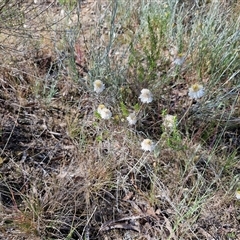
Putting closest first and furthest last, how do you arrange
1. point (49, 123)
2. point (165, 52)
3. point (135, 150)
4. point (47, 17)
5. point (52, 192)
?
point (52, 192) < point (135, 150) < point (49, 123) < point (165, 52) < point (47, 17)

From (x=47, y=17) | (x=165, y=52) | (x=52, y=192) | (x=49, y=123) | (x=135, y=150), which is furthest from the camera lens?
(x=47, y=17)

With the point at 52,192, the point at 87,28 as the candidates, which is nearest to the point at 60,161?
the point at 52,192

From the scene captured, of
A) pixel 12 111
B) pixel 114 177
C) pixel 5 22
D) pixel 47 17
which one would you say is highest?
pixel 5 22

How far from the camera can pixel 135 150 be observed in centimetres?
163

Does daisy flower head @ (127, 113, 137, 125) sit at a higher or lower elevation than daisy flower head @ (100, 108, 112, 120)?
lower

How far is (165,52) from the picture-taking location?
2.07 metres

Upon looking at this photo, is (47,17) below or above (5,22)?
below

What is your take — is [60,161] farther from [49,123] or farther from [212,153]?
[212,153]

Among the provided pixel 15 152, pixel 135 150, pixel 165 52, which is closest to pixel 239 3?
pixel 165 52

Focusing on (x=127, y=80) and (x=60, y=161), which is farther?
(x=127, y=80)

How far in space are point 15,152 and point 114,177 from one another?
0.46 metres

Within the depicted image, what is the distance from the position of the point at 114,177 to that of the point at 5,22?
99 centimetres

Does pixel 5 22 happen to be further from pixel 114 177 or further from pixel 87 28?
pixel 114 177

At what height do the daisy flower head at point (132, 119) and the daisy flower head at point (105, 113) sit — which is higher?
the daisy flower head at point (105, 113)
